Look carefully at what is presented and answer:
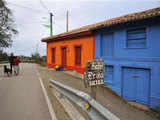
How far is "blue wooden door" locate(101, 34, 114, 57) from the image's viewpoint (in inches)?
321

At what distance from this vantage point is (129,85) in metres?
→ 6.77

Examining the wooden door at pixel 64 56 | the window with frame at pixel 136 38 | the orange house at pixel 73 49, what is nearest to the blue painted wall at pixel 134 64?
the window with frame at pixel 136 38

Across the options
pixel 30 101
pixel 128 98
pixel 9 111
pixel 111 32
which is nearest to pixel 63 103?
pixel 30 101

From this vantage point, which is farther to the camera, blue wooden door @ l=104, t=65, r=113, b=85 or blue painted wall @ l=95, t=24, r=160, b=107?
blue wooden door @ l=104, t=65, r=113, b=85

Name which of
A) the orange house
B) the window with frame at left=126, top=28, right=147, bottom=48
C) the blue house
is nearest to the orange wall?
the orange house

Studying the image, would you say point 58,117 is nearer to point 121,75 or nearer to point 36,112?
point 36,112

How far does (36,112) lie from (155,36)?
20.2 ft

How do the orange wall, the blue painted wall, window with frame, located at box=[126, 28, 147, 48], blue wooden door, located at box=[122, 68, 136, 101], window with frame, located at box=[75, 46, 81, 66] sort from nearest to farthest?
the blue painted wall
window with frame, located at box=[126, 28, 147, 48]
blue wooden door, located at box=[122, 68, 136, 101]
the orange wall
window with frame, located at box=[75, 46, 81, 66]

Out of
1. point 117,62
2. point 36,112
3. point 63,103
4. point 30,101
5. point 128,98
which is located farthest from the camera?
point 117,62

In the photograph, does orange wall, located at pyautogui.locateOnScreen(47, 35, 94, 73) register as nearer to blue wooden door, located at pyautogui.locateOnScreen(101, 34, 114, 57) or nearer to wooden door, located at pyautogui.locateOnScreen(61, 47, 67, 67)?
wooden door, located at pyautogui.locateOnScreen(61, 47, 67, 67)

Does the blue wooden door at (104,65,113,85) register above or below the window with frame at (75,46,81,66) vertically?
below

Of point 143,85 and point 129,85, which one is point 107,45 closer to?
point 129,85

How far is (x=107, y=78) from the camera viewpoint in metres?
8.13

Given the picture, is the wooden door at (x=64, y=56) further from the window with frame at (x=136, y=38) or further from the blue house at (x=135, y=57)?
the window with frame at (x=136, y=38)
